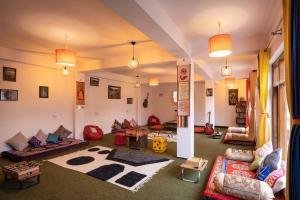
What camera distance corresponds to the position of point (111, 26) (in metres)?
3.37

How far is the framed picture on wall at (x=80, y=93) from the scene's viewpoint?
6.63 meters

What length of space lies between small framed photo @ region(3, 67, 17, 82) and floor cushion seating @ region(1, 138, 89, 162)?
2.02 meters

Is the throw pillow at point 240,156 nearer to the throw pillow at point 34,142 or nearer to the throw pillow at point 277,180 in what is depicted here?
the throw pillow at point 277,180

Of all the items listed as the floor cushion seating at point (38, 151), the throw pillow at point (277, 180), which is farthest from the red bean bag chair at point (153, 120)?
the throw pillow at point (277, 180)

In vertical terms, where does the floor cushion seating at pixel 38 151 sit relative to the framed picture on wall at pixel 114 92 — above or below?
below

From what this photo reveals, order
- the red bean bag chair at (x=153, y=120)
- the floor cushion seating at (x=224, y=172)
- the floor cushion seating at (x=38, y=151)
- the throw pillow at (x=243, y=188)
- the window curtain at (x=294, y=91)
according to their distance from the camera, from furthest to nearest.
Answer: the red bean bag chair at (x=153, y=120) → the floor cushion seating at (x=38, y=151) → the floor cushion seating at (x=224, y=172) → the throw pillow at (x=243, y=188) → the window curtain at (x=294, y=91)

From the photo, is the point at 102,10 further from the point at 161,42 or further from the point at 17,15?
the point at 17,15

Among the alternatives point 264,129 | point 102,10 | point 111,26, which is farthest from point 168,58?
point 264,129

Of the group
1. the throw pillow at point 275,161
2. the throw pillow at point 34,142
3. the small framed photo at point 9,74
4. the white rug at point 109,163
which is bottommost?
the white rug at point 109,163

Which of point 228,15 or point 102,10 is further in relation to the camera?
point 228,15

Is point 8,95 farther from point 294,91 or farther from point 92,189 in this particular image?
point 294,91

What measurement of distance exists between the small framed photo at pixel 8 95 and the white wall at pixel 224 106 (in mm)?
Result: 9621

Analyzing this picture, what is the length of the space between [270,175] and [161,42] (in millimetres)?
2962

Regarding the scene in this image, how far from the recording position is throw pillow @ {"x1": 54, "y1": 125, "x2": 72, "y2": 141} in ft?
19.7
